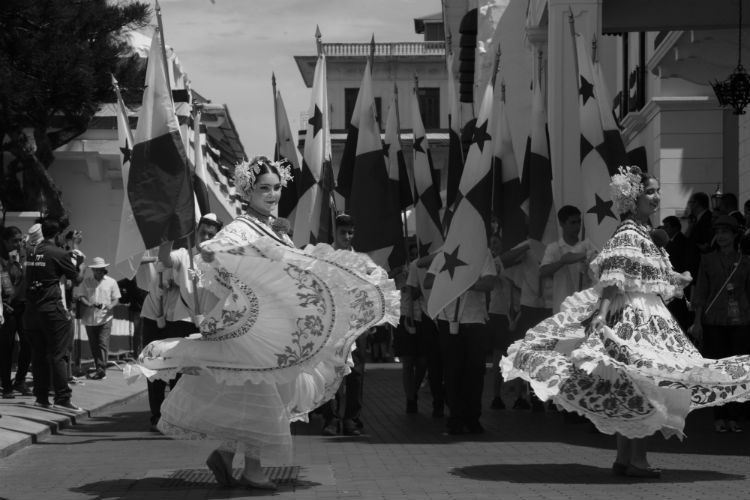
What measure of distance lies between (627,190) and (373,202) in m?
6.57

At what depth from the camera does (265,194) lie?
30.0ft

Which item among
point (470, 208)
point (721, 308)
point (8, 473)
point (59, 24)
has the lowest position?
point (8, 473)

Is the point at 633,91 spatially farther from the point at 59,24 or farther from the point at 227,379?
the point at 227,379

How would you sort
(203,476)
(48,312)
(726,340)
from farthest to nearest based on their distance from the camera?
(48,312) → (726,340) → (203,476)

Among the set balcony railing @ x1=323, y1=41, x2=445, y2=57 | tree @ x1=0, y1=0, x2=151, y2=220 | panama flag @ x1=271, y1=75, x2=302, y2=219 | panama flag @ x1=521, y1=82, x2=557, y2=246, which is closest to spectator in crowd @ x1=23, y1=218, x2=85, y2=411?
panama flag @ x1=271, y1=75, x2=302, y2=219

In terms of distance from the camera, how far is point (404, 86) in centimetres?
7088

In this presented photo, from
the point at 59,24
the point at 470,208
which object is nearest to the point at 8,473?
the point at 470,208

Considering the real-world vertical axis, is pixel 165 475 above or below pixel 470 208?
below

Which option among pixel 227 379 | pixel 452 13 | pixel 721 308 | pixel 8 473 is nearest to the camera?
pixel 227 379

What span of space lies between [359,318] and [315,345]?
1.89 feet

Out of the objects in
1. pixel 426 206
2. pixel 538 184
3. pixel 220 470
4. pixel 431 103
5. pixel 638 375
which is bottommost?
pixel 220 470

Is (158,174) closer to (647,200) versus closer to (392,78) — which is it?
(647,200)

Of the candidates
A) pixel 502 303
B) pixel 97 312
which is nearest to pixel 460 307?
pixel 502 303

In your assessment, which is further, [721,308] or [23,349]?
[23,349]
